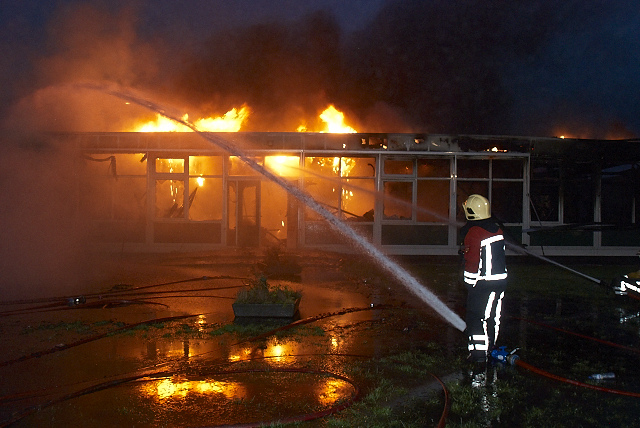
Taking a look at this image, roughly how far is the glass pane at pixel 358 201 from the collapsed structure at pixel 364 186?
0.13 ft

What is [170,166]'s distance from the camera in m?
19.1

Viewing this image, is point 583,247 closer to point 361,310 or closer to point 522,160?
point 522,160

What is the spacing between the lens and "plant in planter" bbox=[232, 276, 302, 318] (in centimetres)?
790

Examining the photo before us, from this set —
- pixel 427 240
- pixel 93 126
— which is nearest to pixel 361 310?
pixel 427 240

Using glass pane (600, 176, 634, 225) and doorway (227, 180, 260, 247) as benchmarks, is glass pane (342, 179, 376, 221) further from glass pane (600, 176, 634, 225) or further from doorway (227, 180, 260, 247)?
glass pane (600, 176, 634, 225)

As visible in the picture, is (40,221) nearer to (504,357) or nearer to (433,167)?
(433,167)

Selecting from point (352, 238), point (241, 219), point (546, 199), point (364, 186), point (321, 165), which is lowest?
point (352, 238)

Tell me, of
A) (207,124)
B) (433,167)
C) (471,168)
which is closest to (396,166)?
(433,167)

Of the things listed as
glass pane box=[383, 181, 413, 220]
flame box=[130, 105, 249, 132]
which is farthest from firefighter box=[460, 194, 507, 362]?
flame box=[130, 105, 249, 132]

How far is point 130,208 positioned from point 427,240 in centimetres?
1099

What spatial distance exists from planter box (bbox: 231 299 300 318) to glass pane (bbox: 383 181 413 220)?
10.6 metres

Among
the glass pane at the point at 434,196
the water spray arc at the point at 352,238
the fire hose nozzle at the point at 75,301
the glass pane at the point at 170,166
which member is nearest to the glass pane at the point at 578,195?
the glass pane at the point at 434,196

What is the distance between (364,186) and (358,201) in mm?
668

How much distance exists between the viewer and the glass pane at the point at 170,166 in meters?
18.8
